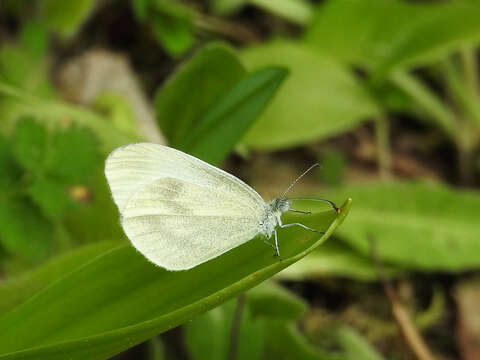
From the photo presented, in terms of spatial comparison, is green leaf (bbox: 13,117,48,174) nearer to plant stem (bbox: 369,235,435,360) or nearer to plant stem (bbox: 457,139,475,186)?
plant stem (bbox: 369,235,435,360)

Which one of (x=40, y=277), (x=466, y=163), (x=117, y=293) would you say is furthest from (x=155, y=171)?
(x=466, y=163)

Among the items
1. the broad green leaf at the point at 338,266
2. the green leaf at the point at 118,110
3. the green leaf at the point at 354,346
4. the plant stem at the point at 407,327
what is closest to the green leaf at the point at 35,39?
the green leaf at the point at 118,110

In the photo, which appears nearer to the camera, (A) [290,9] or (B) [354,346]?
(B) [354,346]

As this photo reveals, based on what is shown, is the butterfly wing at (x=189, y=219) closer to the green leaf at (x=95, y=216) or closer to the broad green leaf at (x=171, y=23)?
the green leaf at (x=95, y=216)

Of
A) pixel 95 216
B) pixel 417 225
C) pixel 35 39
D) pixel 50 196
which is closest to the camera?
pixel 50 196

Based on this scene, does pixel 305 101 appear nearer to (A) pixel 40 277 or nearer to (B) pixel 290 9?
(B) pixel 290 9

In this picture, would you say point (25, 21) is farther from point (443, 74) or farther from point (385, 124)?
point (443, 74)
